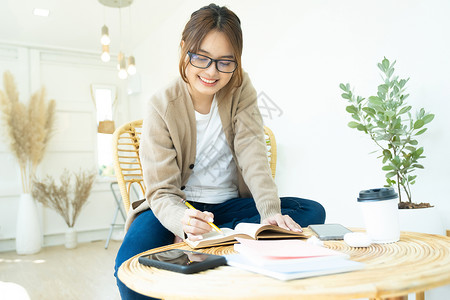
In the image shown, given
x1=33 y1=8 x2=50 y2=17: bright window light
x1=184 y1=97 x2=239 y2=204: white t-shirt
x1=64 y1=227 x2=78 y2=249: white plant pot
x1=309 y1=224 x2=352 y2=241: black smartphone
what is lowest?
x1=64 y1=227 x2=78 y2=249: white plant pot

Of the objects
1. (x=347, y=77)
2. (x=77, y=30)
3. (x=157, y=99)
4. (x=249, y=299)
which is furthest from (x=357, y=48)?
(x=77, y=30)

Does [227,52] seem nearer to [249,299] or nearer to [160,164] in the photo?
[160,164]

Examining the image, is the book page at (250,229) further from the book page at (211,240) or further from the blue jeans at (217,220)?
the blue jeans at (217,220)

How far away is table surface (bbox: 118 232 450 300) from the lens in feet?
1.70

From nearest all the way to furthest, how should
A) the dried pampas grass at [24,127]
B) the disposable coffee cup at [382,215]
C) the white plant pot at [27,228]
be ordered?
the disposable coffee cup at [382,215] → the white plant pot at [27,228] → the dried pampas grass at [24,127]

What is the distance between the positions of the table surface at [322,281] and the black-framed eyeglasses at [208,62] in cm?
71

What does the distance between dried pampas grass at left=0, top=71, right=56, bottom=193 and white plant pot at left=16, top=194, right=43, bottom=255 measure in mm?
181

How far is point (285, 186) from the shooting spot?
234cm

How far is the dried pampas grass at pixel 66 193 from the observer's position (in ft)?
13.9

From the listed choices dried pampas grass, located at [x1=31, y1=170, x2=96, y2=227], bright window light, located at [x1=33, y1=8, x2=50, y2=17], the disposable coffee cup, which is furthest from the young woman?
dried pampas grass, located at [x1=31, y1=170, x2=96, y2=227]

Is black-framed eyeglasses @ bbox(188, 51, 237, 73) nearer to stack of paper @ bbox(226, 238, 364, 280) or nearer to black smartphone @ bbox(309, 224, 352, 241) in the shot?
black smartphone @ bbox(309, 224, 352, 241)

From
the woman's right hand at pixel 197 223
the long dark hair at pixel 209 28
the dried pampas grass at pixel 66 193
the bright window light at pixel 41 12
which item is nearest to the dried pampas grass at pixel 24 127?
the dried pampas grass at pixel 66 193

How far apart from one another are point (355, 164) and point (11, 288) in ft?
4.82

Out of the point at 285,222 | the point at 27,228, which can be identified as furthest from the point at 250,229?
the point at 27,228
